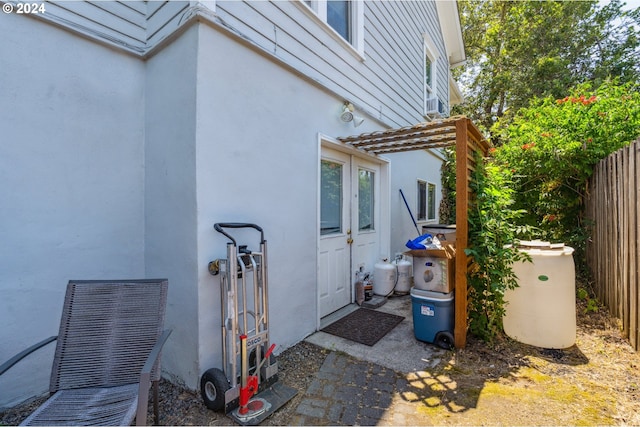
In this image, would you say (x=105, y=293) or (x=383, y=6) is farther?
(x=383, y=6)

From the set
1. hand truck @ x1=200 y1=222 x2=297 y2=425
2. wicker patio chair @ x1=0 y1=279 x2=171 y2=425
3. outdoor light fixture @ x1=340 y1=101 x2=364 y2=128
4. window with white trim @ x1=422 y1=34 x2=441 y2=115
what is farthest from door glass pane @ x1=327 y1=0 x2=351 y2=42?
wicker patio chair @ x1=0 y1=279 x2=171 y2=425

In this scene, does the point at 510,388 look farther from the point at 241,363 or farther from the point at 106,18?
the point at 106,18

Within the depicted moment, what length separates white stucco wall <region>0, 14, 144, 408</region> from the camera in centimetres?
224

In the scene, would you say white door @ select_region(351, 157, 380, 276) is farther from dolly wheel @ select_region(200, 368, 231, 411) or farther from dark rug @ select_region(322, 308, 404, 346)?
dolly wheel @ select_region(200, 368, 231, 411)

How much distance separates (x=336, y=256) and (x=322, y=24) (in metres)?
2.99

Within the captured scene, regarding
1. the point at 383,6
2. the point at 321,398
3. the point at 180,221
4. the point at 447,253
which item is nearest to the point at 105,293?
the point at 180,221

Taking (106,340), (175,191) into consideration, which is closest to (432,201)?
(175,191)

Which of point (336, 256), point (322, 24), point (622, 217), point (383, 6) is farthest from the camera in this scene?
point (383, 6)

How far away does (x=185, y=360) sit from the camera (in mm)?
2512

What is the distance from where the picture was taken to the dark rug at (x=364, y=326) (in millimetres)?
3444

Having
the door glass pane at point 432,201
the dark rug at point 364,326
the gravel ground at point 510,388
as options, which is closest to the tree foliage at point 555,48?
the door glass pane at point 432,201

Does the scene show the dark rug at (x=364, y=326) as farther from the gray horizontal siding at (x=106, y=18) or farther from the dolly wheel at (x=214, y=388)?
the gray horizontal siding at (x=106, y=18)

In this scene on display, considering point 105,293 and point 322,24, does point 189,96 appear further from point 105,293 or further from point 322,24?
point 322,24

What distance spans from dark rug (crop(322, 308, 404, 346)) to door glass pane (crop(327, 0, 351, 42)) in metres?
4.02
